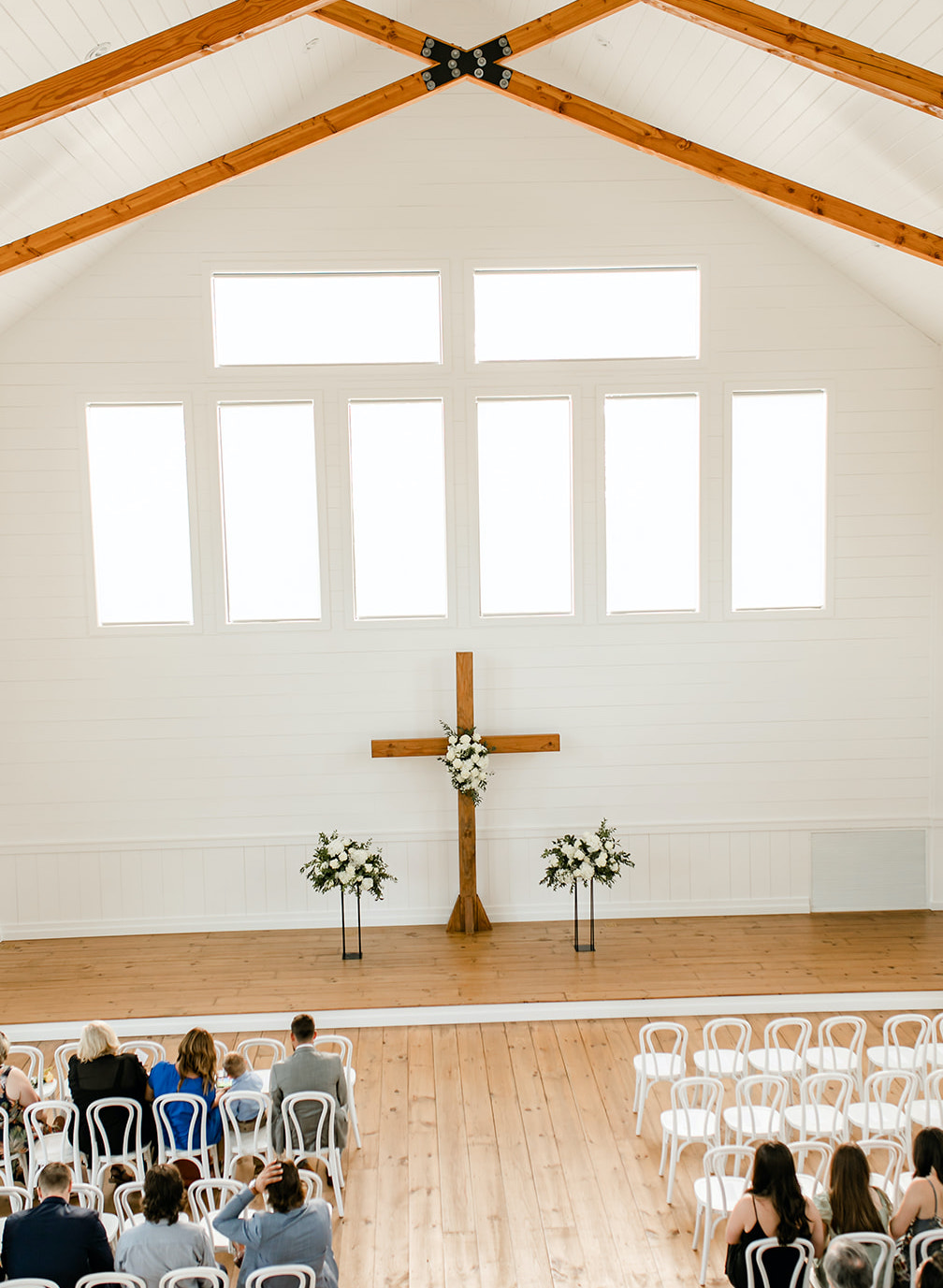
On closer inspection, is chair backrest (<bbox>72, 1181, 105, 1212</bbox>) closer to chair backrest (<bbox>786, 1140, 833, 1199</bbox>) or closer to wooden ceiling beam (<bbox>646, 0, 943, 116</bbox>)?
chair backrest (<bbox>786, 1140, 833, 1199</bbox>)

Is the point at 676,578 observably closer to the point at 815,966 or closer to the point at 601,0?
the point at 815,966

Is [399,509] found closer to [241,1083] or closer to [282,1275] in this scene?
[241,1083]

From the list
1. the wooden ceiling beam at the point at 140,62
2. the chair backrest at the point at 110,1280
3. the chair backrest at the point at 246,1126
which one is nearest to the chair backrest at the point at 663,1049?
the chair backrest at the point at 246,1126

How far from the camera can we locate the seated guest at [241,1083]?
17.1 ft

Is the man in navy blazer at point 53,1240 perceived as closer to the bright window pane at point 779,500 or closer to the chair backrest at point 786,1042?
the chair backrest at point 786,1042

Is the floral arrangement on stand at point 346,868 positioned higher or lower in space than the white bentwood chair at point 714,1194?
higher

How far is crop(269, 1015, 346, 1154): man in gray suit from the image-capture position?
4965mm

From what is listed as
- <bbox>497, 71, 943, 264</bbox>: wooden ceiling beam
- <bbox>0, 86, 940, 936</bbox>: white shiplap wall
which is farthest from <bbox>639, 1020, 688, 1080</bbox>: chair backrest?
<bbox>497, 71, 943, 264</bbox>: wooden ceiling beam

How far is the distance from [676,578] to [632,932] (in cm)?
284

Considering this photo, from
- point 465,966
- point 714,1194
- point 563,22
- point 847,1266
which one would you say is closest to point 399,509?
point 465,966

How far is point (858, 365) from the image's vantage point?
8.62m

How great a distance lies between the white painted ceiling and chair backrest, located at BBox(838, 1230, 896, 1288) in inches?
195

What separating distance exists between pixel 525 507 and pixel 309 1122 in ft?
16.8

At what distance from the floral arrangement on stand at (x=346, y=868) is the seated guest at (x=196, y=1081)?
2.87 metres
